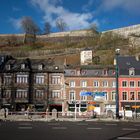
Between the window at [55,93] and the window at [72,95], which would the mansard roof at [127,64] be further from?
the window at [55,93]

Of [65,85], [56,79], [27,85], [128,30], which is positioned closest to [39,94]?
[27,85]

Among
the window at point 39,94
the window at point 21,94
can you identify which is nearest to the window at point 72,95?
the window at point 39,94

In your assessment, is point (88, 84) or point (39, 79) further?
point (39, 79)

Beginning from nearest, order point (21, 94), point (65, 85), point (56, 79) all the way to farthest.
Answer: point (65, 85)
point (21, 94)
point (56, 79)

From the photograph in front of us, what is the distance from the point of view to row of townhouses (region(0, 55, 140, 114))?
54.7 meters

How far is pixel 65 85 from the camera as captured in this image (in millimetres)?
55438

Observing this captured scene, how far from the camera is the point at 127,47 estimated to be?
84.1 meters

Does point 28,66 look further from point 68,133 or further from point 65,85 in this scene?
point 68,133

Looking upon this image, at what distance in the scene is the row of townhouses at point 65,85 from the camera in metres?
54.7

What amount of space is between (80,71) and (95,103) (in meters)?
6.14

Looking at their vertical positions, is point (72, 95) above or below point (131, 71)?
below

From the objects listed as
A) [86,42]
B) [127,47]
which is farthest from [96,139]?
[86,42]

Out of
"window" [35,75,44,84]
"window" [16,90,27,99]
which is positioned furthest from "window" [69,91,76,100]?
"window" [16,90,27,99]

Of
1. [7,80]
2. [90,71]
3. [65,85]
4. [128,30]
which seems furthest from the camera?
[128,30]
